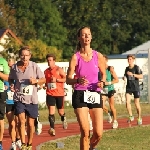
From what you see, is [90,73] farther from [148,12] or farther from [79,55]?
[148,12]

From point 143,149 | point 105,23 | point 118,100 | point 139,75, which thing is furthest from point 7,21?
point 143,149

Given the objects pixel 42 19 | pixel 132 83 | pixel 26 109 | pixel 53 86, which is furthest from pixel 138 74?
pixel 42 19

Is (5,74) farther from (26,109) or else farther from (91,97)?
(91,97)

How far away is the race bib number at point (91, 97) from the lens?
11164mm

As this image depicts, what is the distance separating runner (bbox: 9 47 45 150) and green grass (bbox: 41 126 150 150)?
1.37 metres

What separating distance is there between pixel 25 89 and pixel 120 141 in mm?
3249

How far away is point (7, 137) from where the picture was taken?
18531 mm

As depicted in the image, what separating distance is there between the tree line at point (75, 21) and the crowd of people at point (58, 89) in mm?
66330

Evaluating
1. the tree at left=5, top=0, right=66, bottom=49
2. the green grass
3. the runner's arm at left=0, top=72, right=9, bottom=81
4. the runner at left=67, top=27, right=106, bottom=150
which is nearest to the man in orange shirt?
the green grass

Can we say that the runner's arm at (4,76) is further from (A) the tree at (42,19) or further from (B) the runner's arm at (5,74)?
(A) the tree at (42,19)

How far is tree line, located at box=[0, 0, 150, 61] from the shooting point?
3553 inches

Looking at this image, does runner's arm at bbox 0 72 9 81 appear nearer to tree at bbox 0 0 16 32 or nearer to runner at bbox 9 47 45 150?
runner at bbox 9 47 45 150

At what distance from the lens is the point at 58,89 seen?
18953 millimetres

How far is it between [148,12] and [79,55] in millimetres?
93430
